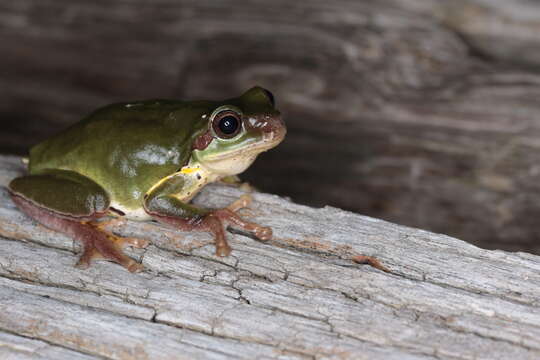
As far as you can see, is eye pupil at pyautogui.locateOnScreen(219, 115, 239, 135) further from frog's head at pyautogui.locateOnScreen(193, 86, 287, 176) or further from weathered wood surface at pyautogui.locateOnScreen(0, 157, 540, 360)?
weathered wood surface at pyautogui.locateOnScreen(0, 157, 540, 360)

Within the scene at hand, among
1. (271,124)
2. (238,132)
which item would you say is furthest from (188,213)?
(271,124)

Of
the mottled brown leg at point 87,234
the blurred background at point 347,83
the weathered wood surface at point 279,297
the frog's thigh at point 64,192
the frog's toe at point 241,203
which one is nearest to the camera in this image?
the weathered wood surface at point 279,297

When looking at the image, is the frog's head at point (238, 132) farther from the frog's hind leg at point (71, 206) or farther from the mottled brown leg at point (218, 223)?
the frog's hind leg at point (71, 206)

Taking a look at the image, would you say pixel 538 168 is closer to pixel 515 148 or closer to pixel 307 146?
pixel 515 148

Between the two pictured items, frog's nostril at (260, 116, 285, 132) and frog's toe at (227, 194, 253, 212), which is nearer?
frog's nostril at (260, 116, 285, 132)

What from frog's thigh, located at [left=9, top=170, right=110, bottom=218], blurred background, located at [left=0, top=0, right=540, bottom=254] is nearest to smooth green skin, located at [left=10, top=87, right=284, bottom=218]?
frog's thigh, located at [left=9, top=170, right=110, bottom=218]

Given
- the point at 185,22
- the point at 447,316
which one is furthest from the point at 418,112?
the point at 447,316

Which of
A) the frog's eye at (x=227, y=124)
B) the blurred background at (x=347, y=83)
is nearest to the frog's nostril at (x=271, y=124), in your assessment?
the frog's eye at (x=227, y=124)
